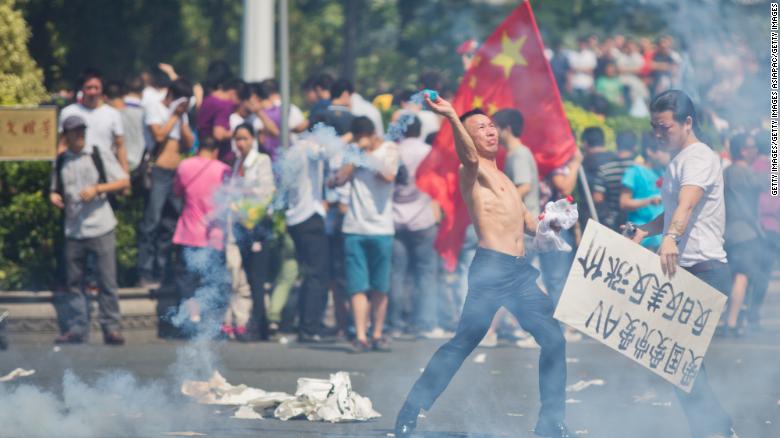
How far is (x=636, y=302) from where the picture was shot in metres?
7.39

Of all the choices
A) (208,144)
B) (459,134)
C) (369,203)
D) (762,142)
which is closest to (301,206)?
(369,203)

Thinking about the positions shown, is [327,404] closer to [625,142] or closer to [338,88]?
[338,88]

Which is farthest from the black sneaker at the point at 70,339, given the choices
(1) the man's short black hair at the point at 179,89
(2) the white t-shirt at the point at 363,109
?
(2) the white t-shirt at the point at 363,109

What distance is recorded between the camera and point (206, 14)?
73.6 feet

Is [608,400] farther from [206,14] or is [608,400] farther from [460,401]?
[206,14]

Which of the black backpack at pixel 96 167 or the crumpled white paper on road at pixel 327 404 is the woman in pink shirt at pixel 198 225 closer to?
the black backpack at pixel 96 167

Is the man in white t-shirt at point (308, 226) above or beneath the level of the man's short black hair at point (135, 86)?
beneath

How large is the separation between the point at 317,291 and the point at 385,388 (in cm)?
249

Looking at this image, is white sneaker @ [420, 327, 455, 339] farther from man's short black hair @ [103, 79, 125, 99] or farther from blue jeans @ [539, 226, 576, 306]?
man's short black hair @ [103, 79, 125, 99]

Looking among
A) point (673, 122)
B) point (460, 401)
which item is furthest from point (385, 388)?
point (673, 122)

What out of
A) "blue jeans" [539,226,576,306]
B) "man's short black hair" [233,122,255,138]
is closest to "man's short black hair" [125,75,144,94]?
"man's short black hair" [233,122,255,138]

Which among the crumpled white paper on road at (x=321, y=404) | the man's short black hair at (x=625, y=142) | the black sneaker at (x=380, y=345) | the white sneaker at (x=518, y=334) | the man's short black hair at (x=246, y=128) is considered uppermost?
the man's short black hair at (x=246, y=128)

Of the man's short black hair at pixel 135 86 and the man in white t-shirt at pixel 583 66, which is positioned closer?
the man's short black hair at pixel 135 86

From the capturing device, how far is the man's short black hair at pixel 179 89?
42.1 ft
